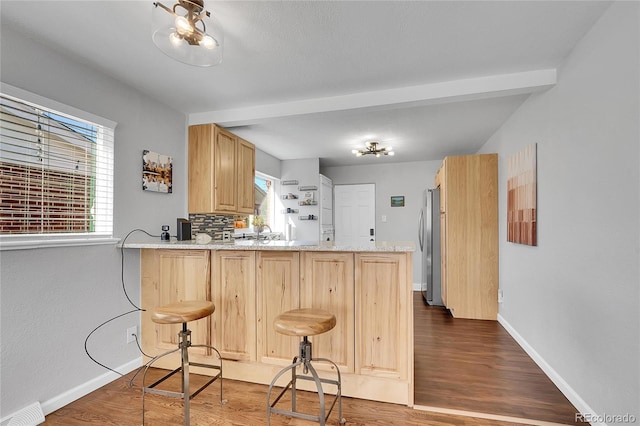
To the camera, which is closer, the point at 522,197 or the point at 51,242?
the point at 51,242

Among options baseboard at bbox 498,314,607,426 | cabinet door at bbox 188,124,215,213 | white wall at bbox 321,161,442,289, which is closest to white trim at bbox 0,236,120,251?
cabinet door at bbox 188,124,215,213

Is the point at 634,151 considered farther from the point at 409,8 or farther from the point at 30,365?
the point at 30,365

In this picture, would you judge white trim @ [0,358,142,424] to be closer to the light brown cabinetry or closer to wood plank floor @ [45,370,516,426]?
wood plank floor @ [45,370,516,426]

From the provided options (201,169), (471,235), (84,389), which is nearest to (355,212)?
(471,235)

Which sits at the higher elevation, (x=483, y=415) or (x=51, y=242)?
(x=51, y=242)

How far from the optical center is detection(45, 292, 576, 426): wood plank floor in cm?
197

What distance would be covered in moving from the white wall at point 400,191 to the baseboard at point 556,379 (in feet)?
9.26

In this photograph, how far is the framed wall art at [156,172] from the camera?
9.35 ft

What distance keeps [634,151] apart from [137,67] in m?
3.16

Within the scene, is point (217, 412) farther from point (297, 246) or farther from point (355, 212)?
point (355, 212)

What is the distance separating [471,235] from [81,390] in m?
4.16

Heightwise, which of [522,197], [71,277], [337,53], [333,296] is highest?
[337,53]

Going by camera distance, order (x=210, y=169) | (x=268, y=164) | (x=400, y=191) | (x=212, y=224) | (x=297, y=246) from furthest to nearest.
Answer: (x=400, y=191) → (x=268, y=164) → (x=212, y=224) → (x=210, y=169) → (x=297, y=246)

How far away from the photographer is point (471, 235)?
13.4 ft
